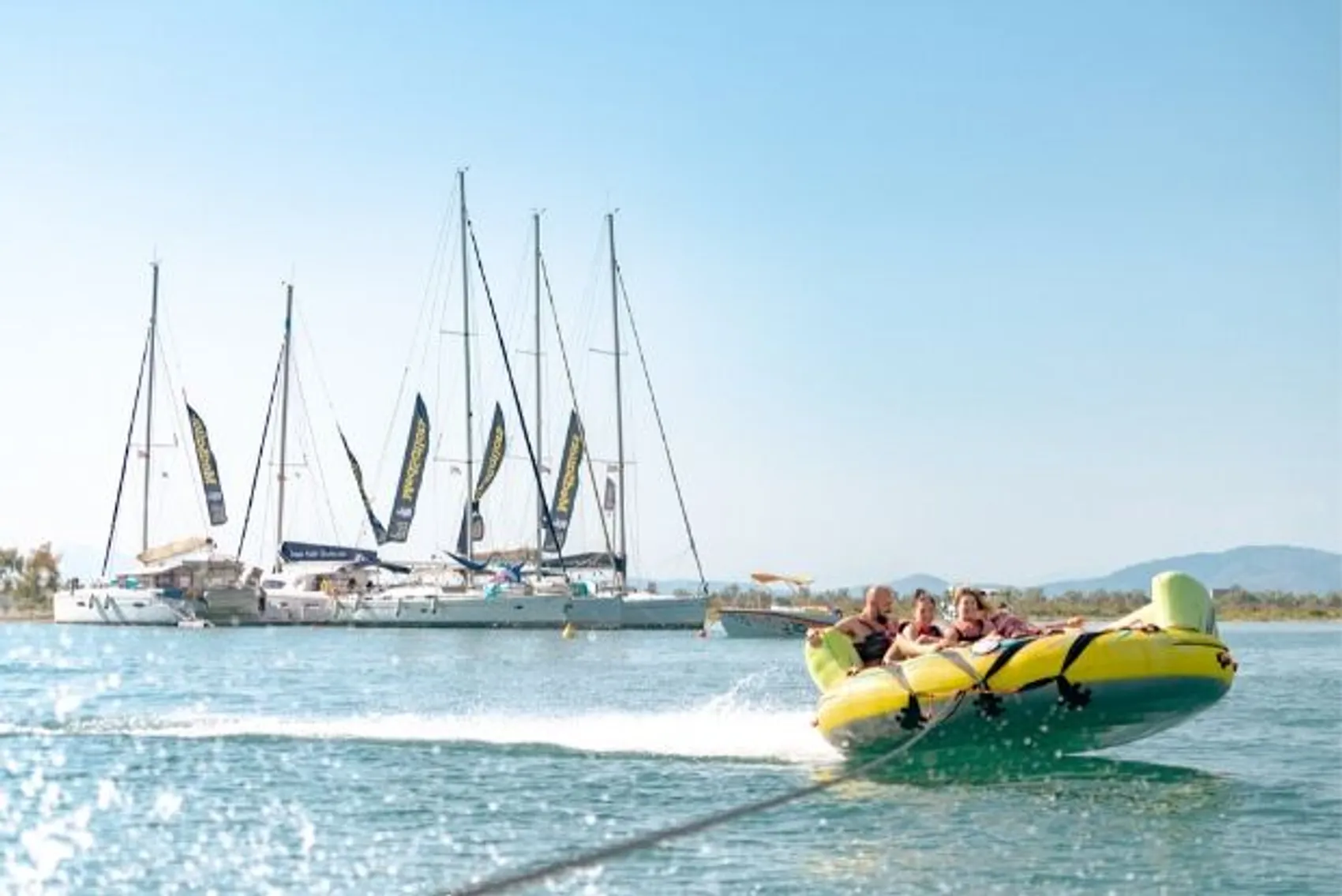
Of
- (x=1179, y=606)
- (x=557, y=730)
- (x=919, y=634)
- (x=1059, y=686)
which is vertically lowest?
(x=557, y=730)

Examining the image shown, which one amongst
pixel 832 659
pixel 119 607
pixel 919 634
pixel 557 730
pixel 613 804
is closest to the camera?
pixel 613 804

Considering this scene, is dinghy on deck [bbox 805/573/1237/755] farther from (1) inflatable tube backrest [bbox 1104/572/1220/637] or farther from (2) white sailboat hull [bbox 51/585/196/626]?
(2) white sailboat hull [bbox 51/585/196/626]

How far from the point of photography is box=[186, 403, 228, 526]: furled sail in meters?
68.6

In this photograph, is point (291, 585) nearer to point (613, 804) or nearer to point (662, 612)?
point (662, 612)

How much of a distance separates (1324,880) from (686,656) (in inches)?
1271

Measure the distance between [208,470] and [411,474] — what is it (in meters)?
10.8

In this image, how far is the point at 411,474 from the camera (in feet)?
207

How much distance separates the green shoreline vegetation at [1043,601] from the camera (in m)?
83.8

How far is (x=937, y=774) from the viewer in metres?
15.4

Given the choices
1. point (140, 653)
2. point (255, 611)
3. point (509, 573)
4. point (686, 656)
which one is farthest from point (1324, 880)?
point (255, 611)

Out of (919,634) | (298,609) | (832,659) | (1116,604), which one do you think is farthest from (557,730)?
(1116,604)

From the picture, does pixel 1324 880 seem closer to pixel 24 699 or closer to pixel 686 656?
pixel 24 699

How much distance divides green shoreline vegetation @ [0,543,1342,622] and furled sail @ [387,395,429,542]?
19300 millimetres

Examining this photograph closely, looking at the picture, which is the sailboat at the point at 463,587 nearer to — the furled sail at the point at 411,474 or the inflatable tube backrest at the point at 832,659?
the furled sail at the point at 411,474
